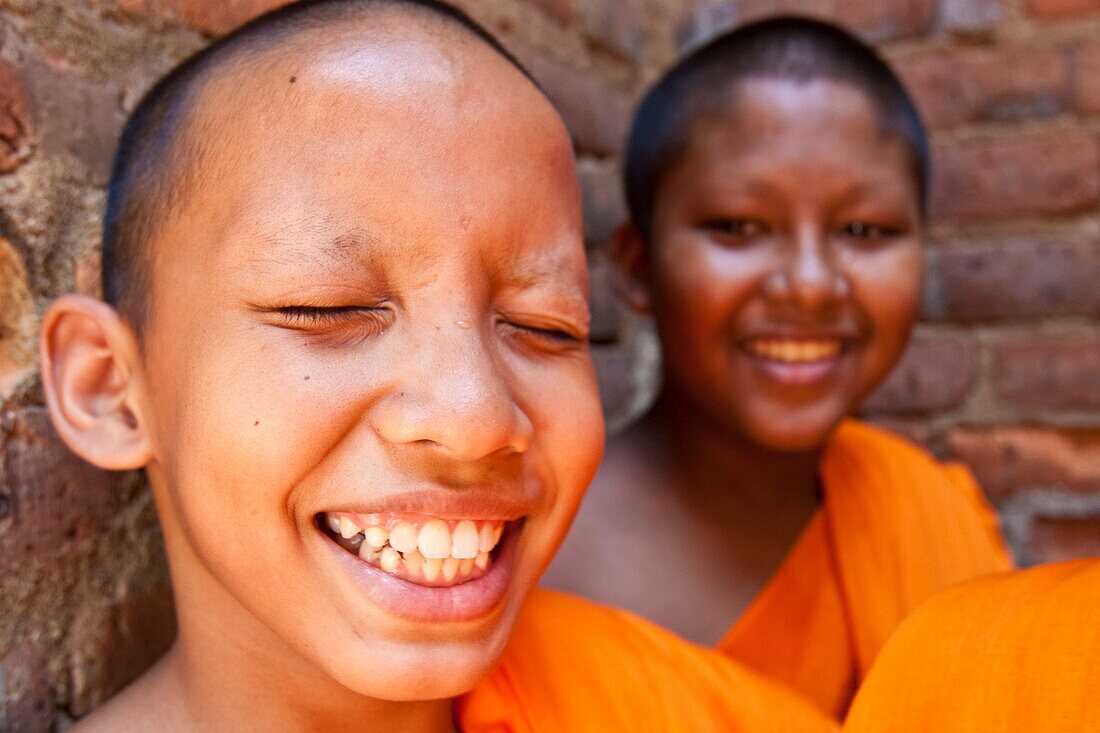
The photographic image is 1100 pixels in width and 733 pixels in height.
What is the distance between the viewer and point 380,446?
0.70m

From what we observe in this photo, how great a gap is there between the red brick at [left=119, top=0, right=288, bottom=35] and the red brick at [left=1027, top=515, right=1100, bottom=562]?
57.1 inches

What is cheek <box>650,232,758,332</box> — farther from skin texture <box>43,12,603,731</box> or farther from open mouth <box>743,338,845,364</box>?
skin texture <box>43,12,603,731</box>

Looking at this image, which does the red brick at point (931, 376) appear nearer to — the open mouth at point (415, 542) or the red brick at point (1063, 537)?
the red brick at point (1063, 537)

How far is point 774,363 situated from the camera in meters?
1.30

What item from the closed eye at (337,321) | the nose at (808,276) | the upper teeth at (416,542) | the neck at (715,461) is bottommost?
the neck at (715,461)

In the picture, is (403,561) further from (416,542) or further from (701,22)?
(701,22)

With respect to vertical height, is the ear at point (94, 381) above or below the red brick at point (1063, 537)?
above

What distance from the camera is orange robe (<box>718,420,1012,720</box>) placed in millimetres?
1306

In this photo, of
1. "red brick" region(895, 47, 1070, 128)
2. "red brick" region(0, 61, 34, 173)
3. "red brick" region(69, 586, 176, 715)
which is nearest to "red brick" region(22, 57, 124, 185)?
"red brick" region(0, 61, 34, 173)

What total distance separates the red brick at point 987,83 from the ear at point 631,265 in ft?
2.05

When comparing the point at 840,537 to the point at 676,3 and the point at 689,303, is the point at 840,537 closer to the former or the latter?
the point at 689,303

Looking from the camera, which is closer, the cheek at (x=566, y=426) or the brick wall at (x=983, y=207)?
the cheek at (x=566, y=426)

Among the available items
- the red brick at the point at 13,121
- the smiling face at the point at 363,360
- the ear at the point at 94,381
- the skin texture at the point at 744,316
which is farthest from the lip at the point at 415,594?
the skin texture at the point at 744,316

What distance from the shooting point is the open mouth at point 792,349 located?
51.1 inches
